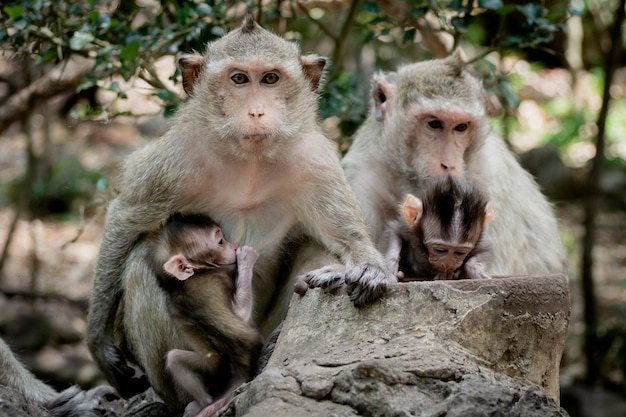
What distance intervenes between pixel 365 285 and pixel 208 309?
1025 millimetres

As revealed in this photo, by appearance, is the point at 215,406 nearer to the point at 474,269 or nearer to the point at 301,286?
the point at 301,286

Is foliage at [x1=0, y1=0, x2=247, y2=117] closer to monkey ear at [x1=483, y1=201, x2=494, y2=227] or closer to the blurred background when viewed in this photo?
the blurred background

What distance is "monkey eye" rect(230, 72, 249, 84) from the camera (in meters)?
5.62

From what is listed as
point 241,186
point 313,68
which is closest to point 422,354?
point 241,186

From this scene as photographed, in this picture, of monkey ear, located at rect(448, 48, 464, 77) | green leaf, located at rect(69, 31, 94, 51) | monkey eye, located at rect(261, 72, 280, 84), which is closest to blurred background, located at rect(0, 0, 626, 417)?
green leaf, located at rect(69, 31, 94, 51)

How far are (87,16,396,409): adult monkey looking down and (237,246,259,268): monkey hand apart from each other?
0.78 ft

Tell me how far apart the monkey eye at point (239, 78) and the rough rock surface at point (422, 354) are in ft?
4.48

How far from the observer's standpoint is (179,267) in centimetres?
543

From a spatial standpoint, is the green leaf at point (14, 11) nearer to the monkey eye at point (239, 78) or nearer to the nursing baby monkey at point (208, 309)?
the monkey eye at point (239, 78)

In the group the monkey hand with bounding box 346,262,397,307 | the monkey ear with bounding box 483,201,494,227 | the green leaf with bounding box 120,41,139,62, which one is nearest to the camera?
the monkey hand with bounding box 346,262,397,307

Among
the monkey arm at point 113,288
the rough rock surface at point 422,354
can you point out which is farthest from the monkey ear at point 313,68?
the rough rock surface at point 422,354

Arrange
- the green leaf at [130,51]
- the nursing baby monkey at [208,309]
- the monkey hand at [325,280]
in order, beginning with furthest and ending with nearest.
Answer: the green leaf at [130,51] → the nursing baby monkey at [208,309] → the monkey hand at [325,280]

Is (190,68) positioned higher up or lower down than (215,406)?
higher up

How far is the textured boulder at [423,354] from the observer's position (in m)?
4.27
